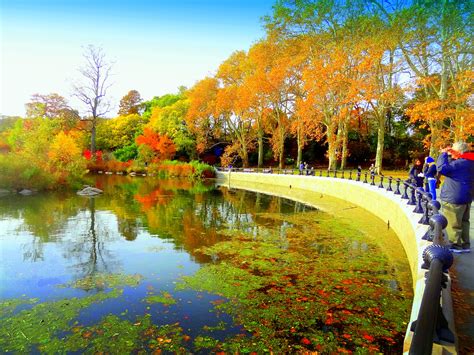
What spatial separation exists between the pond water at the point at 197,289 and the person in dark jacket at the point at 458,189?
4.67 feet

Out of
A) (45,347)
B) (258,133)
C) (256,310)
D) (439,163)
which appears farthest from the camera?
(258,133)

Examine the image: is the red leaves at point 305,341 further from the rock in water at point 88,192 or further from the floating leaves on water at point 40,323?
the rock in water at point 88,192

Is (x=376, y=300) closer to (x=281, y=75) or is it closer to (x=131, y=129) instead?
(x=281, y=75)

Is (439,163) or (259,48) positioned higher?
(259,48)

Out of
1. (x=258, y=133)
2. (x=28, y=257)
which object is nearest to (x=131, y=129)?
(x=258, y=133)

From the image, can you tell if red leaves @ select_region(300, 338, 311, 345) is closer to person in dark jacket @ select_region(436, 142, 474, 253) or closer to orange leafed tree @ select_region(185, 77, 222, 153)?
person in dark jacket @ select_region(436, 142, 474, 253)

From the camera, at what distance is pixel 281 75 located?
35.2m

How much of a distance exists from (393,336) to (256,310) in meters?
2.17

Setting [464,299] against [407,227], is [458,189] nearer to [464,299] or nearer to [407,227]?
[464,299]

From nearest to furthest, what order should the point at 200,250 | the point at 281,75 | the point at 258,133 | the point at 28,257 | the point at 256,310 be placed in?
the point at 256,310
the point at 28,257
the point at 200,250
the point at 281,75
the point at 258,133

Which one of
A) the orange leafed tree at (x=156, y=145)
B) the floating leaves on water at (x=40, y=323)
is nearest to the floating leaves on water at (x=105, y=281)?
the floating leaves on water at (x=40, y=323)

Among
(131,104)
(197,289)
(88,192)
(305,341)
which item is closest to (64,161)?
(88,192)

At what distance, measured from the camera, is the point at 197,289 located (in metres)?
7.22

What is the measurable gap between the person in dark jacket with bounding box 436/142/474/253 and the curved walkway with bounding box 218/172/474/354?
0.41 meters
